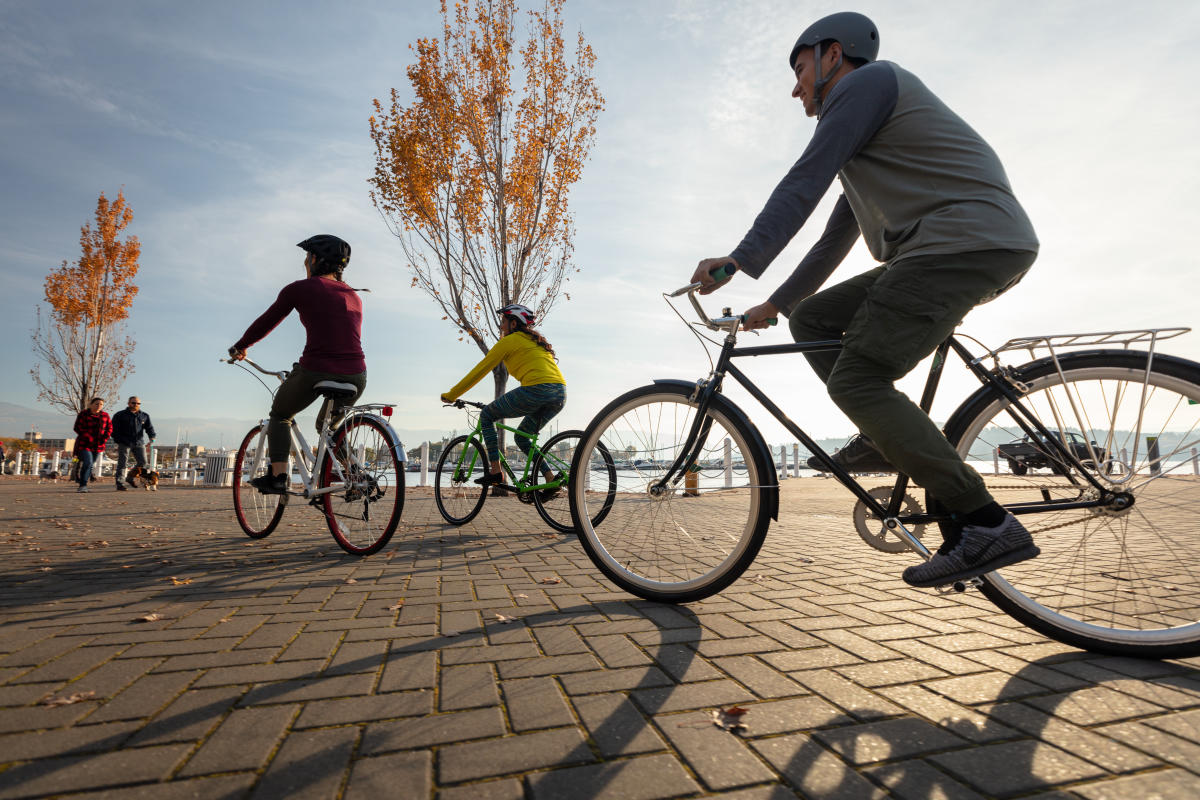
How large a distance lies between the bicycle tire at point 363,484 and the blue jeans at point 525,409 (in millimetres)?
1519

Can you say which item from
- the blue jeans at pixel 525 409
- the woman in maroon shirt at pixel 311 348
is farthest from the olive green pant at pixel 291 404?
the blue jeans at pixel 525 409

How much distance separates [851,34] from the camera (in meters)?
2.57

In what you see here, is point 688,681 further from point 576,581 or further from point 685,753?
point 576,581

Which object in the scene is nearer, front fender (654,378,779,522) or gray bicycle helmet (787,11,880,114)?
gray bicycle helmet (787,11,880,114)

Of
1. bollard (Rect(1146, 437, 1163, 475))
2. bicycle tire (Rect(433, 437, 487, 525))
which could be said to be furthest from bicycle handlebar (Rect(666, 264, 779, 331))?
bicycle tire (Rect(433, 437, 487, 525))

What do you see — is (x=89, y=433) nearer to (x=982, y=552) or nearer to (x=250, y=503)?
(x=250, y=503)

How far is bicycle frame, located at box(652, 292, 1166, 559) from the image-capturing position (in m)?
2.31

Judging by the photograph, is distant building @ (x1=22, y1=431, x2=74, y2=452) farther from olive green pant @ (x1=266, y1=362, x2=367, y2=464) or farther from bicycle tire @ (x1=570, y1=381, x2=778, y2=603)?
bicycle tire @ (x1=570, y1=381, x2=778, y2=603)

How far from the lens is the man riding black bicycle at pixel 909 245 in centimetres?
216

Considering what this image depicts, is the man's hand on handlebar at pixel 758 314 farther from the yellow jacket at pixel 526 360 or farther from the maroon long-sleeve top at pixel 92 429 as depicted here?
the maroon long-sleeve top at pixel 92 429

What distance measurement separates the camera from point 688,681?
6.32 ft

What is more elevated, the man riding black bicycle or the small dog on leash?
the man riding black bicycle

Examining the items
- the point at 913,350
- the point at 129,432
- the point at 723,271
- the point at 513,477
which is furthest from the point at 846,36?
the point at 129,432

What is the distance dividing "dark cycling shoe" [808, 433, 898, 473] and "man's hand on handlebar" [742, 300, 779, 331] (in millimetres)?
781
